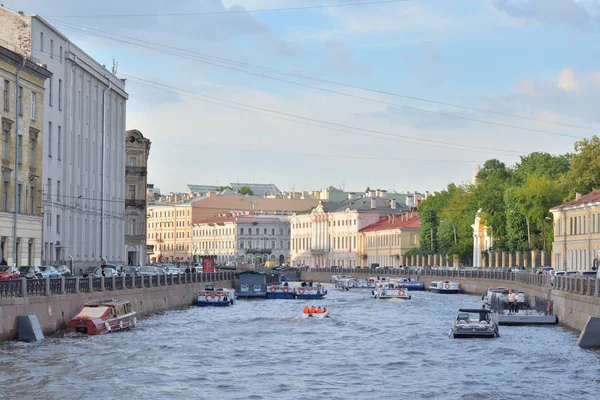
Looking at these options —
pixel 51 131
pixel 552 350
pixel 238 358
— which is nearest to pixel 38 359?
pixel 238 358

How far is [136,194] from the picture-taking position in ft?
399

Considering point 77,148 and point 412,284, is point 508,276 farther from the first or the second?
point 77,148

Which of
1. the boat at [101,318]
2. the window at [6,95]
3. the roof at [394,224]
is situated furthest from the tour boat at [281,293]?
the roof at [394,224]

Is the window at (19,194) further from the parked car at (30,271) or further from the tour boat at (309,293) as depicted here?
the tour boat at (309,293)

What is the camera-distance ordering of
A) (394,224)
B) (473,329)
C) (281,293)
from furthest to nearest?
(394,224) < (281,293) < (473,329)

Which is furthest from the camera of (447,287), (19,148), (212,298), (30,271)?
(447,287)

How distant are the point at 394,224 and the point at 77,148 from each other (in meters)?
101

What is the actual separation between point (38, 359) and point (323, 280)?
415 feet

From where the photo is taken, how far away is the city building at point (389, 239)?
176375 millimetres

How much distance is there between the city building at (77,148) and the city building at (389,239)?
76.3 metres

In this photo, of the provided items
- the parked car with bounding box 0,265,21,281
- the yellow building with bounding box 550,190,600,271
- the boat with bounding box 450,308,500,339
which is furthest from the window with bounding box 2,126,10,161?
the yellow building with bounding box 550,190,600,271

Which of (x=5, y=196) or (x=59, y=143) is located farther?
(x=59, y=143)

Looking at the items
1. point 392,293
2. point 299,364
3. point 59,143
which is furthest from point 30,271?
point 392,293

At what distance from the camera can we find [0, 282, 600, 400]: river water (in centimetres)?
3462
